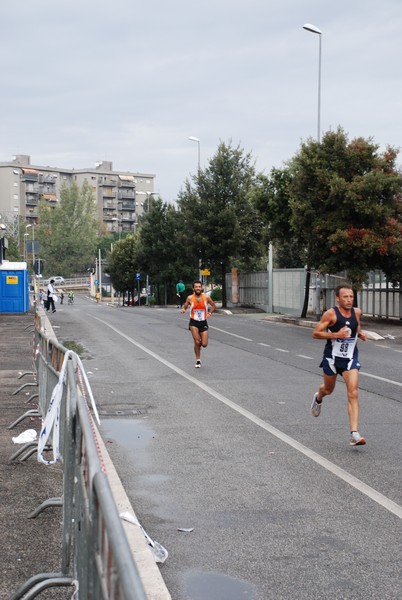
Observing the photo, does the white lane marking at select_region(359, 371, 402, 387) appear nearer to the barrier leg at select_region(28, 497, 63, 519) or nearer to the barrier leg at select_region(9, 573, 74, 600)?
the barrier leg at select_region(28, 497, 63, 519)

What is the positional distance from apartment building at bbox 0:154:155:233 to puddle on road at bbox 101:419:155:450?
5412 inches

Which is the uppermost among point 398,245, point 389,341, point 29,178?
point 29,178

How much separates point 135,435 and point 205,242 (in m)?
41.1

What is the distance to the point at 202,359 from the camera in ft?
58.8

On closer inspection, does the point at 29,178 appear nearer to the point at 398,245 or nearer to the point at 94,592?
the point at 398,245

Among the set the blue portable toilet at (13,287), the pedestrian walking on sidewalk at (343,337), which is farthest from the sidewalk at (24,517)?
the blue portable toilet at (13,287)

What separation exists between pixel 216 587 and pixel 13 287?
37033mm

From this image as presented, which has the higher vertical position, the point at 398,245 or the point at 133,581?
the point at 398,245

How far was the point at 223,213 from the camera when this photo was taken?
163 feet

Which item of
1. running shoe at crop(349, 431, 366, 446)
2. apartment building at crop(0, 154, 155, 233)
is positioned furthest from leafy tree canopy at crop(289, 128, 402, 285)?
apartment building at crop(0, 154, 155, 233)

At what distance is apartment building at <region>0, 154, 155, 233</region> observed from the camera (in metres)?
154

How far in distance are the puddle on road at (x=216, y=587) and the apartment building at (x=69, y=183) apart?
469 feet

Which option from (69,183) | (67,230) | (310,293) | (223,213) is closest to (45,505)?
(310,293)

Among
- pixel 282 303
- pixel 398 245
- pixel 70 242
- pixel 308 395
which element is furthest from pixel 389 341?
pixel 70 242
